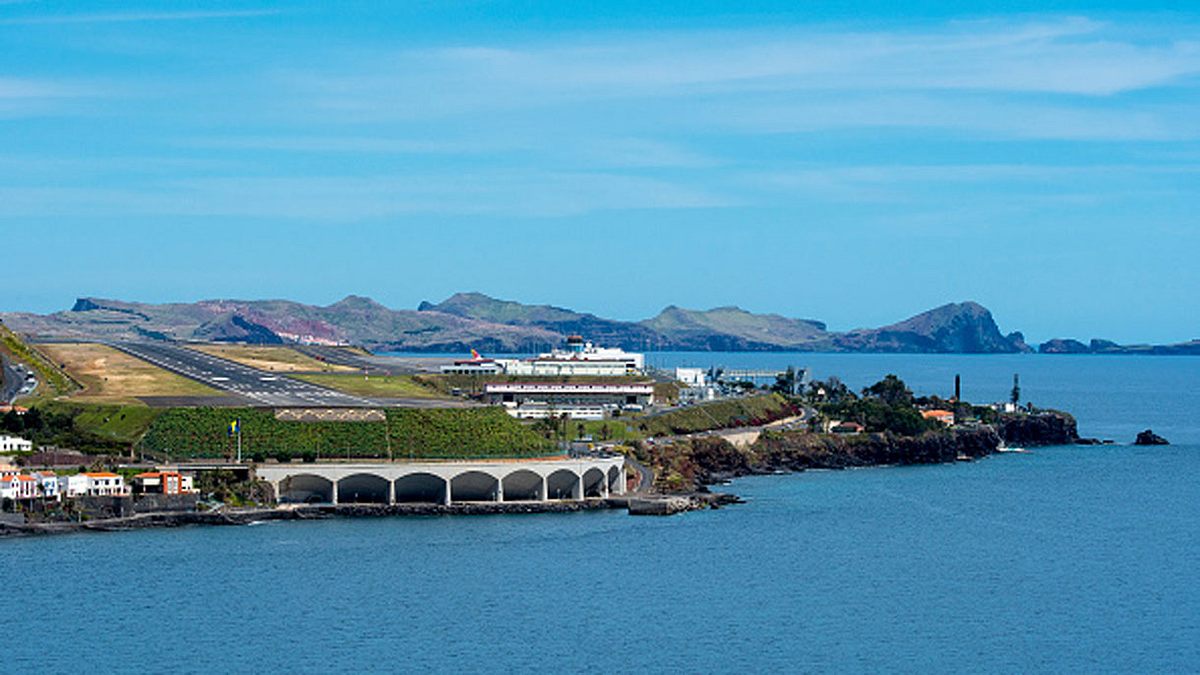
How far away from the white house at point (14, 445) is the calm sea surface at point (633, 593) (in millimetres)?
13803

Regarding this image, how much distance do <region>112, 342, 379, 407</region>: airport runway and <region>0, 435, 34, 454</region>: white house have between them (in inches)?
614

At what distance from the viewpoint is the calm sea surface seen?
5266 centimetres

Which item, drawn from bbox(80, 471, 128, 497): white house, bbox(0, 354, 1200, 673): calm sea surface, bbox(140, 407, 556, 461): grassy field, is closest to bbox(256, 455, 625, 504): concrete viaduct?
bbox(140, 407, 556, 461): grassy field

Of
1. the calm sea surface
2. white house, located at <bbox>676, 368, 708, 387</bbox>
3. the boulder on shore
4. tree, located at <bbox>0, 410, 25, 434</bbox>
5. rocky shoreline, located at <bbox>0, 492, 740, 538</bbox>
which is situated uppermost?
white house, located at <bbox>676, 368, 708, 387</bbox>

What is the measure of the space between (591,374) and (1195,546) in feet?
210

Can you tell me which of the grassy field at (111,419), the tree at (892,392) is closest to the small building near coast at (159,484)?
the grassy field at (111,419)

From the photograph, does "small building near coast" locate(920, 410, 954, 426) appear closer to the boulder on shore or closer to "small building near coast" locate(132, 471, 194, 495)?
the boulder on shore

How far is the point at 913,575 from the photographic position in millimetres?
67250

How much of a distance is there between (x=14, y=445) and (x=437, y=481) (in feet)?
69.5

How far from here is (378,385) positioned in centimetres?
12194

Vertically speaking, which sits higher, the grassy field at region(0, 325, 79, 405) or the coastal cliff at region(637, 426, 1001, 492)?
the grassy field at region(0, 325, 79, 405)

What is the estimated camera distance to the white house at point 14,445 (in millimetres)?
84750

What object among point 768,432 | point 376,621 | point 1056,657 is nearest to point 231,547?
point 376,621

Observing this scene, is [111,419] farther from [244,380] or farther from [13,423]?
[244,380]
